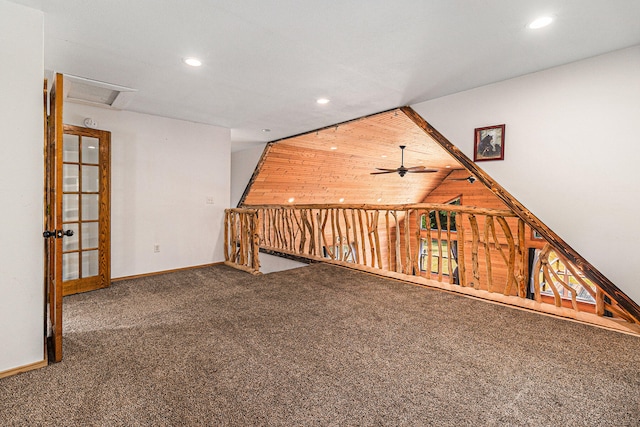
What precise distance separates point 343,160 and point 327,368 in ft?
20.2

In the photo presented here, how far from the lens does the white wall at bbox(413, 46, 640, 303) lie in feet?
8.03

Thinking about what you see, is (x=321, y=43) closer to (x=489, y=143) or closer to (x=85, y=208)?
(x=489, y=143)

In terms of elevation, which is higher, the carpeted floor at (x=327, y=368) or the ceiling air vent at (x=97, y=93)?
the ceiling air vent at (x=97, y=93)

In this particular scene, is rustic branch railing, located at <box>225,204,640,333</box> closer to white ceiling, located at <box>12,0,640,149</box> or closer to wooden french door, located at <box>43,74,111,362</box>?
white ceiling, located at <box>12,0,640,149</box>

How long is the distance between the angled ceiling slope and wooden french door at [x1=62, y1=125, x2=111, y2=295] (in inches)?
119

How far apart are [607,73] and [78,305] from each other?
5.12 m

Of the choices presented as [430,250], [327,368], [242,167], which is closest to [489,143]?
[430,250]

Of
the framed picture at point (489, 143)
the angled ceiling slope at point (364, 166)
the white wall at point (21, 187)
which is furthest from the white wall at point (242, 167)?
the white wall at point (21, 187)

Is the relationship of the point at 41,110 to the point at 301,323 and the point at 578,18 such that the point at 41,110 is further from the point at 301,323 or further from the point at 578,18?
the point at 578,18

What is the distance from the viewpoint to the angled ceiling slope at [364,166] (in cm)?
304

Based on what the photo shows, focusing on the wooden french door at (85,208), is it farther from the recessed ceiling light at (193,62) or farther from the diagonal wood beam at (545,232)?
the diagonal wood beam at (545,232)

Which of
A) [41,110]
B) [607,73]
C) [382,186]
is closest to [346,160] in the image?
[382,186]

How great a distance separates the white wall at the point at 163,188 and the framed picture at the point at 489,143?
364 centimetres

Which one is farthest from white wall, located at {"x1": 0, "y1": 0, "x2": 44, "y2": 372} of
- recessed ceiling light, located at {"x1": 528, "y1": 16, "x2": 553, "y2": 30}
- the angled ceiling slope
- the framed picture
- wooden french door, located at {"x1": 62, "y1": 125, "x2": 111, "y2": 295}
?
the framed picture
